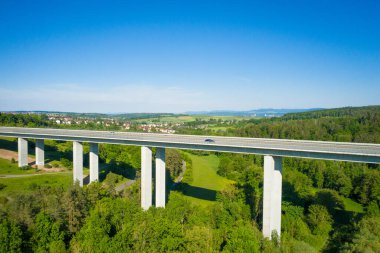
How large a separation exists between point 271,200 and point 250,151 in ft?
18.7

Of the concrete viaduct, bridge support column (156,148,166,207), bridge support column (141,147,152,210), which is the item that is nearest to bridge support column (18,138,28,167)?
the concrete viaduct

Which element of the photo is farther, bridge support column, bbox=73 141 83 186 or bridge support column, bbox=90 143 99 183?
bridge support column, bbox=73 141 83 186

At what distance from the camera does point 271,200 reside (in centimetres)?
3203

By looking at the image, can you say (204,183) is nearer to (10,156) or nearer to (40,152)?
(40,152)

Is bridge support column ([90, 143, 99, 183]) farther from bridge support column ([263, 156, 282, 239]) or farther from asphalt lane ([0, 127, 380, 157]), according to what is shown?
bridge support column ([263, 156, 282, 239])

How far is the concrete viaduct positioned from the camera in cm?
3055

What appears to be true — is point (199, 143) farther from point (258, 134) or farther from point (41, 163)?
point (258, 134)

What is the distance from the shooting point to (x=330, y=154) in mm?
30719

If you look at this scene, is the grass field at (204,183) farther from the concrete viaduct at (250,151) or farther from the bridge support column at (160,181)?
the concrete viaduct at (250,151)

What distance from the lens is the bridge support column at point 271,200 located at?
31.9 meters

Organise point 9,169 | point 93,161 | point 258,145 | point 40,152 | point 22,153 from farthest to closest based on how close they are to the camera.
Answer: point 40,152, point 22,153, point 9,169, point 93,161, point 258,145

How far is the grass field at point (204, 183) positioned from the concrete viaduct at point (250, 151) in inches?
287

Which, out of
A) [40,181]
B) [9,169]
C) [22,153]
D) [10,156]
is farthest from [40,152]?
[40,181]

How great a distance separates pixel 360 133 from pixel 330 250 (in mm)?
55007
